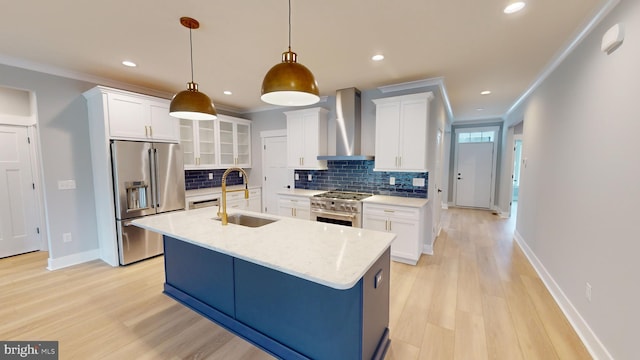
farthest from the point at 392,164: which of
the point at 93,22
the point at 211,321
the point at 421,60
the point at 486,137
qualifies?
the point at 486,137

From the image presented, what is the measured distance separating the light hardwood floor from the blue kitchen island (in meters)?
0.24

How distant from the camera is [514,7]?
1882 millimetres

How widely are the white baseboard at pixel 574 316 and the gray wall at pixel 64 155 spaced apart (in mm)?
5593

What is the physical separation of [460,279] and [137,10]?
4187 millimetres

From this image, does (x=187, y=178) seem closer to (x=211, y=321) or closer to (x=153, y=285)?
(x=153, y=285)

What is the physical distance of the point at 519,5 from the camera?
1859mm

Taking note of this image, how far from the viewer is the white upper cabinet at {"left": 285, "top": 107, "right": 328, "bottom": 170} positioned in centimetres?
432

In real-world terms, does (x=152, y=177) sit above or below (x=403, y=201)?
above

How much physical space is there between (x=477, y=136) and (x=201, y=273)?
7818mm

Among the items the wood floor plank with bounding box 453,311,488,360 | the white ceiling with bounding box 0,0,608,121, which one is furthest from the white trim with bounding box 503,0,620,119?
Answer: the wood floor plank with bounding box 453,311,488,360

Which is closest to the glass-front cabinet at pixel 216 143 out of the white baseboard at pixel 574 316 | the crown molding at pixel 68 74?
the crown molding at pixel 68 74

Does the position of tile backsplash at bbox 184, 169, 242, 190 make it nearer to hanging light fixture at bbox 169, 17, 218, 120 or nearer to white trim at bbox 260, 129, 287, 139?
white trim at bbox 260, 129, 287, 139

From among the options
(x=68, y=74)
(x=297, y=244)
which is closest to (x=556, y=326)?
(x=297, y=244)

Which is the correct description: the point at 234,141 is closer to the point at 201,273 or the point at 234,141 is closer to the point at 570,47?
the point at 201,273
